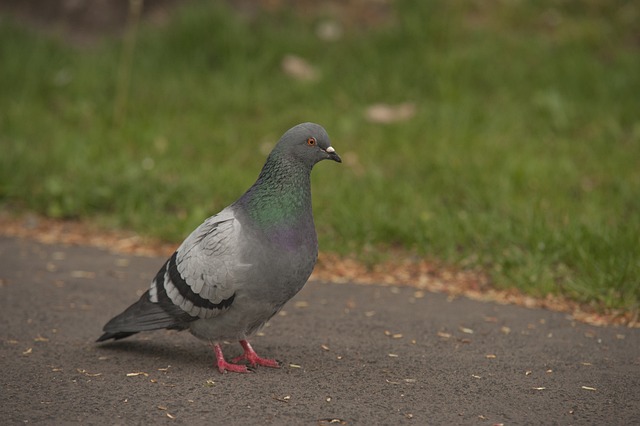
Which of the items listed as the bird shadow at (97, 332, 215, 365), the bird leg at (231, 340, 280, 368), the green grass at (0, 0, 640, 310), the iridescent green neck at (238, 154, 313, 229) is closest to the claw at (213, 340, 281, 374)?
the bird leg at (231, 340, 280, 368)

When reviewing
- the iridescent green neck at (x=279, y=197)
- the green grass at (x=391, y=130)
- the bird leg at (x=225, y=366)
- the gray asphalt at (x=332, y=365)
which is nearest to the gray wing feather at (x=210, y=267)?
the iridescent green neck at (x=279, y=197)

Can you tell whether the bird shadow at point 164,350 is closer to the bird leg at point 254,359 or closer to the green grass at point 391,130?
the bird leg at point 254,359

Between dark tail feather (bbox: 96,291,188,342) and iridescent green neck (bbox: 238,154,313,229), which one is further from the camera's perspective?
dark tail feather (bbox: 96,291,188,342)

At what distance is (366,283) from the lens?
5.59 m

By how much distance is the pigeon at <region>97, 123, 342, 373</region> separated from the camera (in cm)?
375

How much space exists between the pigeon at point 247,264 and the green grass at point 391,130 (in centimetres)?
199

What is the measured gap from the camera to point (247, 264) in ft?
12.3

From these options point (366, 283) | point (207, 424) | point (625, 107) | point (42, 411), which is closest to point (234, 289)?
point (207, 424)

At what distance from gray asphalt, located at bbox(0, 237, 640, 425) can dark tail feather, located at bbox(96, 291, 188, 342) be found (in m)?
0.16

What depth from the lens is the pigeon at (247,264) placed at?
3754mm

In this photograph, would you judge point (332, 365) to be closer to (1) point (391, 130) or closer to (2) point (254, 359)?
(2) point (254, 359)

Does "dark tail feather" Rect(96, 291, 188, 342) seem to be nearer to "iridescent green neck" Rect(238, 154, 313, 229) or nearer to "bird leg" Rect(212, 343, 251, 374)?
"bird leg" Rect(212, 343, 251, 374)

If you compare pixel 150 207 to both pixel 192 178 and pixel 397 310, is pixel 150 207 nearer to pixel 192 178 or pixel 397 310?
pixel 192 178

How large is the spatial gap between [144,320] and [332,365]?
911 millimetres
